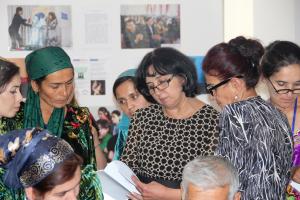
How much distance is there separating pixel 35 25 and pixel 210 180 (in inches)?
88.3

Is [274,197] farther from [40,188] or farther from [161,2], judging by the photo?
[161,2]

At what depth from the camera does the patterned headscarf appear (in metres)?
1.77

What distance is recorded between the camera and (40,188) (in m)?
1.81

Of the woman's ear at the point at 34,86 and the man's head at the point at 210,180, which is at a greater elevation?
the woman's ear at the point at 34,86

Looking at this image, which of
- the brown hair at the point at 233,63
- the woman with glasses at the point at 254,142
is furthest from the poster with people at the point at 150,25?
the woman with glasses at the point at 254,142

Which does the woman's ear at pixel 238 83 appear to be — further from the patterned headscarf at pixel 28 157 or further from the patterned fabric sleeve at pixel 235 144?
the patterned headscarf at pixel 28 157

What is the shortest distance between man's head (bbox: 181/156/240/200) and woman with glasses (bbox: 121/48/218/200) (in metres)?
0.54

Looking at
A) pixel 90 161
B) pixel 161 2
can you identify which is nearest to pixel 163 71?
pixel 90 161

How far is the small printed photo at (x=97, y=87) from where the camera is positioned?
3729 mm

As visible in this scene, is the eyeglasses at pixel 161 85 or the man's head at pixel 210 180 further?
the eyeglasses at pixel 161 85

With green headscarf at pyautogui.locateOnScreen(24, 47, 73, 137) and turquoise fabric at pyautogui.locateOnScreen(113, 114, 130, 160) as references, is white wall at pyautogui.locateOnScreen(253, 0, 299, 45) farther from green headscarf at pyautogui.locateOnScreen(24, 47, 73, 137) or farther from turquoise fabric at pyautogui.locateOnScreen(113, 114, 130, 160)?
green headscarf at pyautogui.locateOnScreen(24, 47, 73, 137)

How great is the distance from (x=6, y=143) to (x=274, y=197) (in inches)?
42.3


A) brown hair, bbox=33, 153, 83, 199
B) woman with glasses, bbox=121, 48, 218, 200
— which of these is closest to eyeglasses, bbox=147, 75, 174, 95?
woman with glasses, bbox=121, 48, 218, 200

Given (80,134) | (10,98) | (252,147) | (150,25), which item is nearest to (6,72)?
(10,98)
